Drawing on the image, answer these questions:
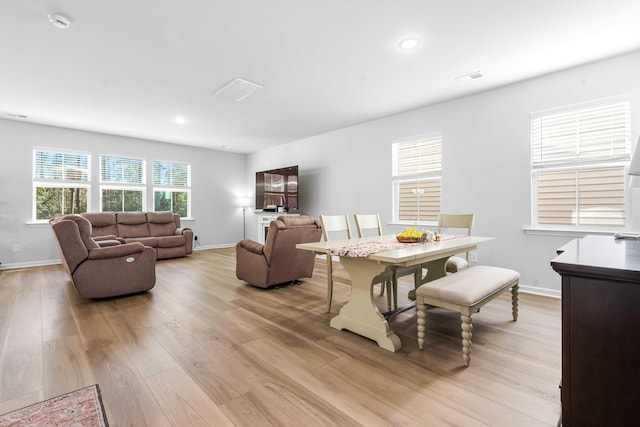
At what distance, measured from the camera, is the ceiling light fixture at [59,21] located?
2299 mm

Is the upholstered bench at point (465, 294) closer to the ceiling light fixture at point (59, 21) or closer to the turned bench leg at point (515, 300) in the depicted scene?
the turned bench leg at point (515, 300)

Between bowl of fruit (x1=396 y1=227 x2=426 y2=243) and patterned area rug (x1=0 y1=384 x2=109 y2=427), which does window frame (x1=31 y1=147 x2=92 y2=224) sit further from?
bowl of fruit (x1=396 y1=227 x2=426 y2=243)

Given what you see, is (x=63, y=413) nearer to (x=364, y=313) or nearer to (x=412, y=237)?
(x=364, y=313)

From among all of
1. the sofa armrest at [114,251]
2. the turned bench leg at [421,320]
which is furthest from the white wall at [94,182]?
the turned bench leg at [421,320]

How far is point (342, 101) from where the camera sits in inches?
166

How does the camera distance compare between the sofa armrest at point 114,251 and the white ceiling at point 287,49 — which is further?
the sofa armrest at point 114,251

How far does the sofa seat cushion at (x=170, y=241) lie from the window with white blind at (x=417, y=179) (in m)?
4.35

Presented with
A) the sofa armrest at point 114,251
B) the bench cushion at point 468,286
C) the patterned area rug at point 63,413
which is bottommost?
the patterned area rug at point 63,413

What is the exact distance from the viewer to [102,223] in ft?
18.5

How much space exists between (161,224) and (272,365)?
5531mm

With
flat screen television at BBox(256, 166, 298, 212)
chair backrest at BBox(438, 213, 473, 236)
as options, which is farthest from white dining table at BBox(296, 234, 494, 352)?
flat screen television at BBox(256, 166, 298, 212)

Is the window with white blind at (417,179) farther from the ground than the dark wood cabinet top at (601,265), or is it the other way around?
the window with white blind at (417,179)

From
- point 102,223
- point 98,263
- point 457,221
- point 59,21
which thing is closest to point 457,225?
point 457,221

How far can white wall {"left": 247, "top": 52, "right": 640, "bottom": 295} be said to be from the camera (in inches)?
124
